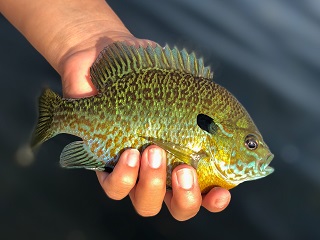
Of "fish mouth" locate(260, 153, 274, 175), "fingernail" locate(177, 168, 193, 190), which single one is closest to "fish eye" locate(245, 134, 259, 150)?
"fish mouth" locate(260, 153, 274, 175)

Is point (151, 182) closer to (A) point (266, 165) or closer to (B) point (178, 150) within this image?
(B) point (178, 150)

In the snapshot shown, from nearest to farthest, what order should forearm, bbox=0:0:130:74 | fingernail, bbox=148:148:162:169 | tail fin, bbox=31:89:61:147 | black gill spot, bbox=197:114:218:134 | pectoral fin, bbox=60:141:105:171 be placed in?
fingernail, bbox=148:148:162:169 → black gill spot, bbox=197:114:218:134 → pectoral fin, bbox=60:141:105:171 → tail fin, bbox=31:89:61:147 → forearm, bbox=0:0:130:74

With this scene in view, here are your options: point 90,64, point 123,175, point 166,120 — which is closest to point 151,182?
point 123,175

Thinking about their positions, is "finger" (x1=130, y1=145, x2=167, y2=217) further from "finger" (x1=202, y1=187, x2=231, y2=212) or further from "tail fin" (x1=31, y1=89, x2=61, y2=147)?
"tail fin" (x1=31, y1=89, x2=61, y2=147)

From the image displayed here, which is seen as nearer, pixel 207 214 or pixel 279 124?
pixel 207 214

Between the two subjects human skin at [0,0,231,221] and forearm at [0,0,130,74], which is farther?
forearm at [0,0,130,74]

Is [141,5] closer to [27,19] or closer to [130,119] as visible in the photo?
[27,19]

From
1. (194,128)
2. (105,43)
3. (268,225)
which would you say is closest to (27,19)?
(105,43)
